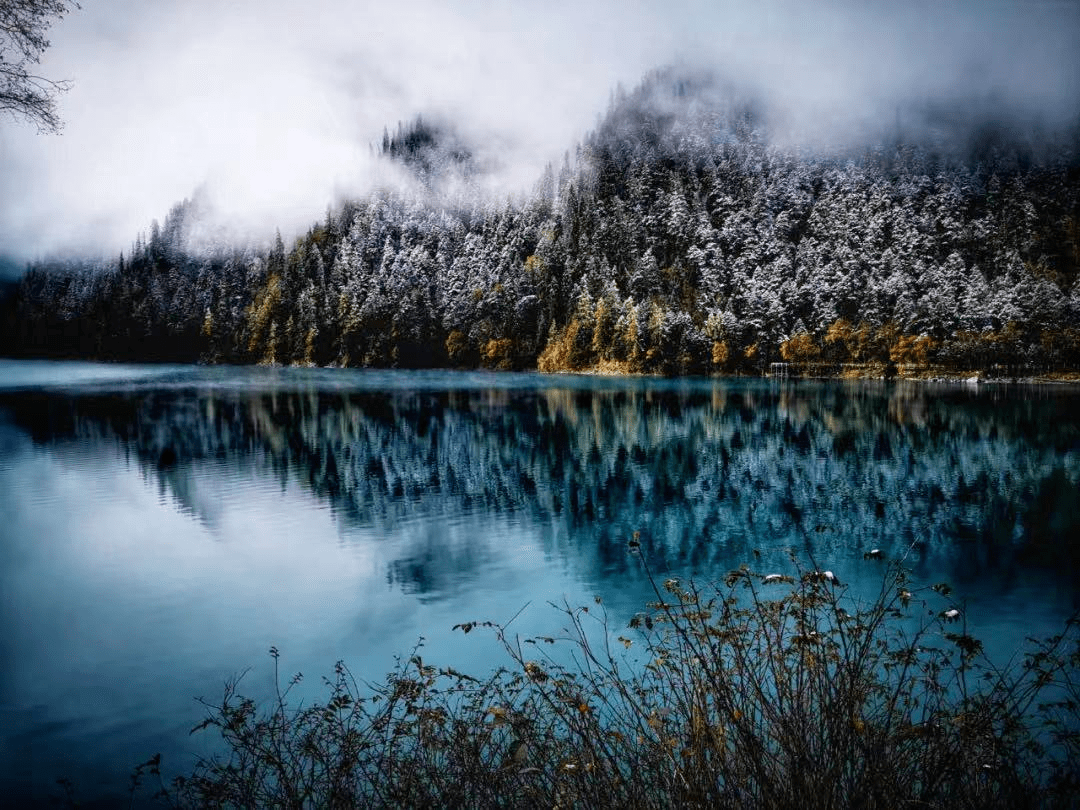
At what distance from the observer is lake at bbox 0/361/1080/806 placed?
40.7 ft

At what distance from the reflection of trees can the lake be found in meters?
0.21

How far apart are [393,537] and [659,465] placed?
18.3 metres

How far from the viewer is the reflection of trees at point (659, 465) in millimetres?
22172

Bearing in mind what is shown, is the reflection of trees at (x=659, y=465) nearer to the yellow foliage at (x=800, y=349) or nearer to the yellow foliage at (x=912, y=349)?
the yellow foliage at (x=912, y=349)

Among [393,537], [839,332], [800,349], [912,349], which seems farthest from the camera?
[839,332]

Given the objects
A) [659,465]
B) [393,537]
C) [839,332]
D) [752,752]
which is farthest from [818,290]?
[752,752]

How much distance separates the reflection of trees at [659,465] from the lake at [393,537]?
21 cm

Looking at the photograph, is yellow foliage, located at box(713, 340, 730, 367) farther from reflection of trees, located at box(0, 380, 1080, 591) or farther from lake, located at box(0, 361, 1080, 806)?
lake, located at box(0, 361, 1080, 806)

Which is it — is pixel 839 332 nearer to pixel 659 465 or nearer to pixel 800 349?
pixel 800 349

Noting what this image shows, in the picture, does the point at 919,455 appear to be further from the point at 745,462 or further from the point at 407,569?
the point at 407,569

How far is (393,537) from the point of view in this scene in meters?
22.4

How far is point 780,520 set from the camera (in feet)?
80.5

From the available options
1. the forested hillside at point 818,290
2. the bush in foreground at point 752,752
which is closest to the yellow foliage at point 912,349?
the forested hillside at point 818,290

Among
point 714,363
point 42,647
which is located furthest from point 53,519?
point 714,363
